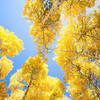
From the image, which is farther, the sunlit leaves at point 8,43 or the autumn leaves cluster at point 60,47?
the sunlit leaves at point 8,43

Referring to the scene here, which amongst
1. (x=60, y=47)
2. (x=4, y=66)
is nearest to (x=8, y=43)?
(x=4, y=66)

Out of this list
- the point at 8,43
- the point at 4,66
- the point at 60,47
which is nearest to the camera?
the point at 60,47

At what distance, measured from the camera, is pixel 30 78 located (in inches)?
228

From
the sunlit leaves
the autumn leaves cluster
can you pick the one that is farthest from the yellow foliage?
the sunlit leaves

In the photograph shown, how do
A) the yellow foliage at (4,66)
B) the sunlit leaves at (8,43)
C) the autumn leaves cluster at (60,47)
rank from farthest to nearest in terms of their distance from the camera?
the yellow foliage at (4,66) → the sunlit leaves at (8,43) → the autumn leaves cluster at (60,47)

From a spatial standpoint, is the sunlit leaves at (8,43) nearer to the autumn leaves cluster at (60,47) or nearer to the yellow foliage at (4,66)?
the autumn leaves cluster at (60,47)

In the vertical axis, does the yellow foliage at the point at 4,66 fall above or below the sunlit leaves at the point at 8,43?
below

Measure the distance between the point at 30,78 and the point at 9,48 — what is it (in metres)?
2.44

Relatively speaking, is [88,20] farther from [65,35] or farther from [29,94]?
[29,94]

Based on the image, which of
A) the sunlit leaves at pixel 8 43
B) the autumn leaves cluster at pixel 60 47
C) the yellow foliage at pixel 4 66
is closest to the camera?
the autumn leaves cluster at pixel 60 47

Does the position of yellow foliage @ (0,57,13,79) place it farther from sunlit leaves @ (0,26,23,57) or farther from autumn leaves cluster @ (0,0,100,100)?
sunlit leaves @ (0,26,23,57)

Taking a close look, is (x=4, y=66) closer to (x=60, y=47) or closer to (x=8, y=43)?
(x=8, y=43)

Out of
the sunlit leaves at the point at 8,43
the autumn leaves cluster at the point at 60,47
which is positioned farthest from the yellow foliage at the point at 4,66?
the sunlit leaves at the point at 8,43

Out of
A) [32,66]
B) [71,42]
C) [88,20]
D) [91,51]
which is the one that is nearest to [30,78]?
[32,66]
